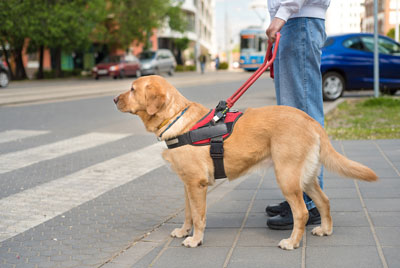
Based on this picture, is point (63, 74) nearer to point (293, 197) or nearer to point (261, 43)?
point (261, 43)

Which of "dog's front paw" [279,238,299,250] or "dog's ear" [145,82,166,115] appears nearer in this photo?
"dog's front paw" [279,238,299,250]

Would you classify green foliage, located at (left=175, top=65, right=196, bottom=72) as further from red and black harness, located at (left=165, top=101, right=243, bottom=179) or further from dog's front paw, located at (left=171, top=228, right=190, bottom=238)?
red and black harness, located at (left=165, top=101, right=243, bottom=179)

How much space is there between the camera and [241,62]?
150ft

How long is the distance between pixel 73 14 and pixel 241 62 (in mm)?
17501

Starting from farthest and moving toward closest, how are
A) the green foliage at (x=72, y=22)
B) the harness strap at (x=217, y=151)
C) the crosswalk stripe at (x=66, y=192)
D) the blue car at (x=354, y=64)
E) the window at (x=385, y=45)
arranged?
the green foliage at (x=72, y=22) → the window at (x=385, y=45) → the blue car at (x=354, y=64) → the crosswalk stripe at (x=66, y=192) → the harness strap at (x=217, y=151)

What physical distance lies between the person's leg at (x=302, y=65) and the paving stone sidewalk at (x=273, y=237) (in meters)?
0.49

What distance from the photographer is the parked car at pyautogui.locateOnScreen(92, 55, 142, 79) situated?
117ft

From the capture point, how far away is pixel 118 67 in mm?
35812

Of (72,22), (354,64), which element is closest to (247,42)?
(72,22)

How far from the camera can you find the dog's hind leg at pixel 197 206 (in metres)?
3.69

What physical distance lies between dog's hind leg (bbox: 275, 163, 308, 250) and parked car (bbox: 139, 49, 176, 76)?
33.7 m

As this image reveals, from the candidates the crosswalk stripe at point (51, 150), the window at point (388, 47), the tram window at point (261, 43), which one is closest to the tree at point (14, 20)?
the tram window at point (261, 43)

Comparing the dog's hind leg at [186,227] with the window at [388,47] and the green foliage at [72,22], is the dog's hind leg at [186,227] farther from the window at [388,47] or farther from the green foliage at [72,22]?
the green foliage at [72,22]

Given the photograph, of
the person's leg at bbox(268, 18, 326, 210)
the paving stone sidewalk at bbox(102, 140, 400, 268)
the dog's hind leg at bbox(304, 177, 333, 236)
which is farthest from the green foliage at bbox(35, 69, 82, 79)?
the dog's hind leg at bbox(304, 177, 333, 236)
